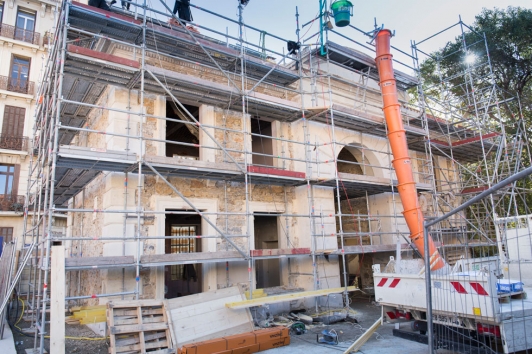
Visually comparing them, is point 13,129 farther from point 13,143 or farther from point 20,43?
point 20,43

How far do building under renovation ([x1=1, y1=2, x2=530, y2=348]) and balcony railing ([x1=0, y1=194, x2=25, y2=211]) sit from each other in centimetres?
795

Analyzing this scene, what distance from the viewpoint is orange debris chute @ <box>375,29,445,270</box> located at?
9.53 meters

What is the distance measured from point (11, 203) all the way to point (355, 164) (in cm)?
1638

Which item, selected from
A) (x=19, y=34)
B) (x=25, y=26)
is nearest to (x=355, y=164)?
(x=19, y=34)

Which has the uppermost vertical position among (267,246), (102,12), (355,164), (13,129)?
(13,129)

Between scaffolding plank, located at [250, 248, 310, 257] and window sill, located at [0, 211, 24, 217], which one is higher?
window sill, located at [0, 211, 24, 217]

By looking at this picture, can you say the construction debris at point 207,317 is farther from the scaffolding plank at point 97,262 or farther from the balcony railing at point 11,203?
the balcony railing at point 11,203

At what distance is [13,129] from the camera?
771 inches

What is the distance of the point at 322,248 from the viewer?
34.3 ft

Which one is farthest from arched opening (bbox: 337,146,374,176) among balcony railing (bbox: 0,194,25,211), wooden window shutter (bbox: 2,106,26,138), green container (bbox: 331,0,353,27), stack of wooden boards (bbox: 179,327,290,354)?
wooden window shutter (bbox: 2,106,26,138)

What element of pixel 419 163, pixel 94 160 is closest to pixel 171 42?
pixel 94 160

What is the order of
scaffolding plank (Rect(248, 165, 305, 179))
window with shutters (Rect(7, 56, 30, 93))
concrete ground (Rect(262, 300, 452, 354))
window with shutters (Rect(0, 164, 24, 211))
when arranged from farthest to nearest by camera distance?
window with shutters (Rect(7, 56, 30, 93))
window with shutters (Rect(0, 164, 24, 211))
scaffolding plank (Rect(248, 165, 305, 179))
concrete ground (Rect(262, 300, 452, 354))

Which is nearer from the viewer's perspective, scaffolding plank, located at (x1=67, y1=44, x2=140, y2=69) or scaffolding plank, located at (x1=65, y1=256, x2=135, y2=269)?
scaffolding plank, located at (x1=65, y1=256, x2=135, y2=269)

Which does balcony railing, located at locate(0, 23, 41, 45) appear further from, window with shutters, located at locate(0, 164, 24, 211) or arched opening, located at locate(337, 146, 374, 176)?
arched opening, located at locate(337, 146, 374, 176)
